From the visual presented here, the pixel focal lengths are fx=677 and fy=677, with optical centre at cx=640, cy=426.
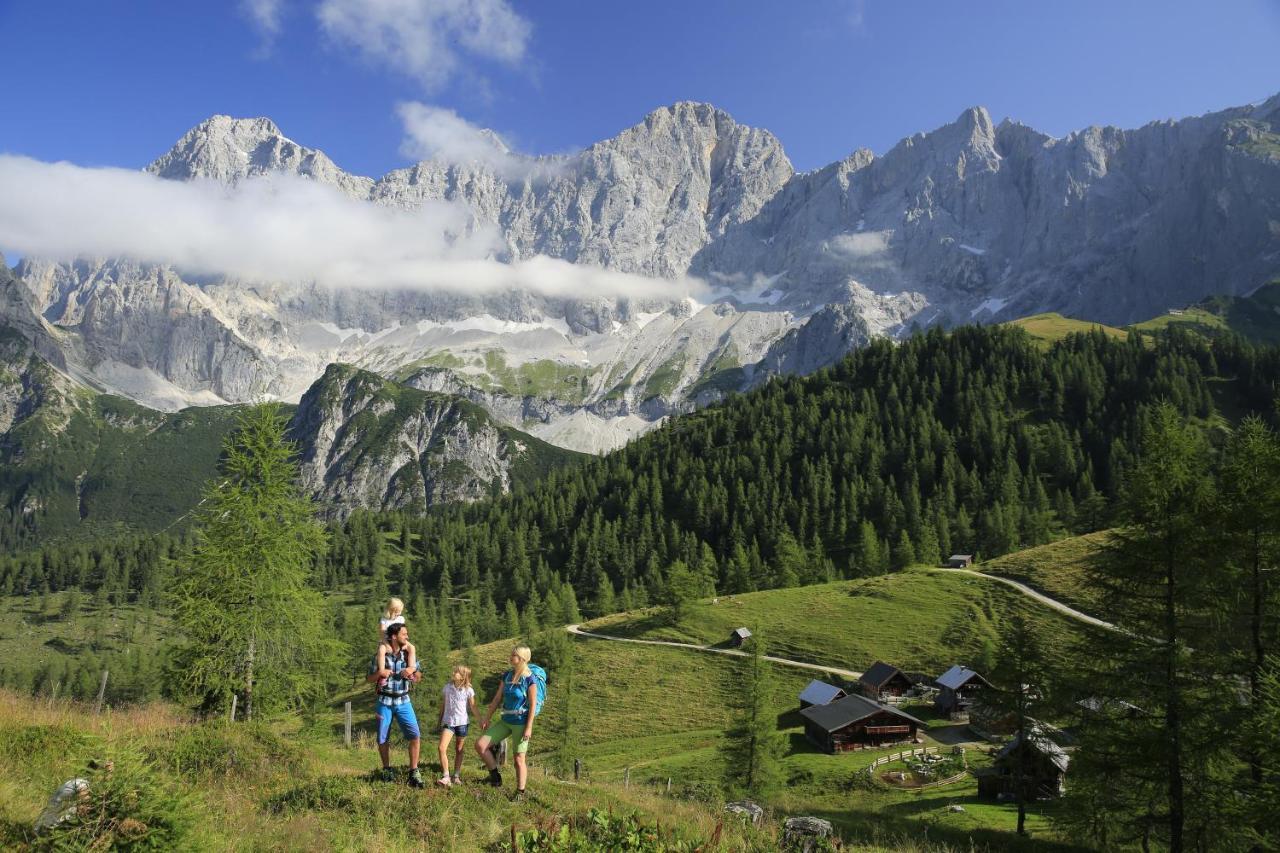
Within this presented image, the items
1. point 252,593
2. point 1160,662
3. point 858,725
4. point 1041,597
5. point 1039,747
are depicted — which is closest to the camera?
point 1160,662

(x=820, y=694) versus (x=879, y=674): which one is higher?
(x=879, y=674)

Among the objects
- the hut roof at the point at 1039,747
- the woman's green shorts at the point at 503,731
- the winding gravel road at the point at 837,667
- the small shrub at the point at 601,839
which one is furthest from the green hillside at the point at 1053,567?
the small shrub at the point at 601,839

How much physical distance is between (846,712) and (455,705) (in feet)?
168

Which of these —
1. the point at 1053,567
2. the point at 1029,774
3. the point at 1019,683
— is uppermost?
the point at 1053,567

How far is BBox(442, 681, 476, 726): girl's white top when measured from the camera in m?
12.9

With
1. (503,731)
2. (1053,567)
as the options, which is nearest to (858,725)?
(1053,567)

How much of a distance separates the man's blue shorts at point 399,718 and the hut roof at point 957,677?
200 ft

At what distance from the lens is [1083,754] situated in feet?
67.0

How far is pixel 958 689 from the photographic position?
6153 centimetres

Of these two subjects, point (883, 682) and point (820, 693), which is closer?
point (820, 693)

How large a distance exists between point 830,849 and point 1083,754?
1376 centimetres

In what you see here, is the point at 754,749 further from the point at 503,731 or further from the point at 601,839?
the point at 601,839

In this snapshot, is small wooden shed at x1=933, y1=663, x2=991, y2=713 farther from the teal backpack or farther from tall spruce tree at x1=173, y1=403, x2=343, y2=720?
the teal backpack

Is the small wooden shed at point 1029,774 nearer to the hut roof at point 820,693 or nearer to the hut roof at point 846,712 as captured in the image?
the hut roof at point 846,712
